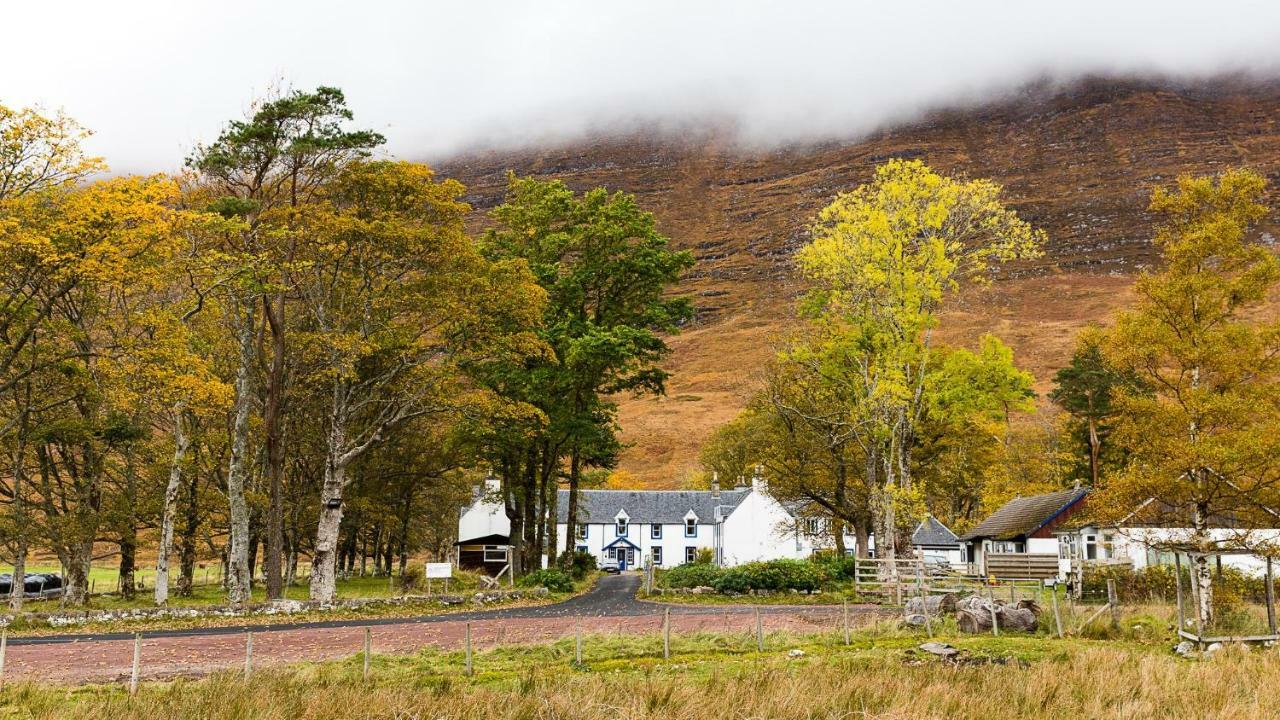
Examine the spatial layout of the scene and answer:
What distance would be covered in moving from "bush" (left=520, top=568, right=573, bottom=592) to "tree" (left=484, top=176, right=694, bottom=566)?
3.28 metres

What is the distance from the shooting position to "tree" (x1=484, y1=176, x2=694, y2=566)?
40469 mm

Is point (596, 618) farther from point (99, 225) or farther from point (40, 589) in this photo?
point (40, 589)

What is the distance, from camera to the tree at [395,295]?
103 ft

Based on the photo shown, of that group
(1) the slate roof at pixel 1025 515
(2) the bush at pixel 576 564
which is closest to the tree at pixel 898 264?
(2) the bush at pixel 576 564

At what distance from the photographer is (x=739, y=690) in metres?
12.8

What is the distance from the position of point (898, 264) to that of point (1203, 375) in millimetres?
12778

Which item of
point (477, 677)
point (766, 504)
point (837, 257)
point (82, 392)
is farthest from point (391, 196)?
point (766, 504)

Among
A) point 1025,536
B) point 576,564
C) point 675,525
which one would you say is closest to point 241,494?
point 576,564

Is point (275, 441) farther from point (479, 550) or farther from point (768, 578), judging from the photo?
point (479, 550)

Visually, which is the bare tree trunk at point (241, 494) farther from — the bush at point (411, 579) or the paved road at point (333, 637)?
the bush at point (411, 579)

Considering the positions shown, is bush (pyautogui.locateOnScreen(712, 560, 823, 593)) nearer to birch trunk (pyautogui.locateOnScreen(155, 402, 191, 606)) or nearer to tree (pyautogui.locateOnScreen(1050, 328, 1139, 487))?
birch trunk (pyautogui.locateOnScreen(155, 402, 191, 606))

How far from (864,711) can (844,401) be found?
104 feet

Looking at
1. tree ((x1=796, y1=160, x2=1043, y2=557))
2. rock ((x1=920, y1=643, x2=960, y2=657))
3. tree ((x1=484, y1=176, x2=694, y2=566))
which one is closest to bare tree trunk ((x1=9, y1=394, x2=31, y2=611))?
tree ((x1=484, y1=176, x2=694, y2=566))

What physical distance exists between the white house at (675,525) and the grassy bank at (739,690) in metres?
59.9
